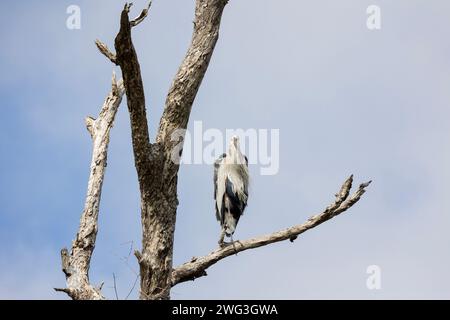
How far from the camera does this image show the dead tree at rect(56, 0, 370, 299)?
877 centimetres

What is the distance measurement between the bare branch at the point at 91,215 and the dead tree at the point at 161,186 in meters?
0.01

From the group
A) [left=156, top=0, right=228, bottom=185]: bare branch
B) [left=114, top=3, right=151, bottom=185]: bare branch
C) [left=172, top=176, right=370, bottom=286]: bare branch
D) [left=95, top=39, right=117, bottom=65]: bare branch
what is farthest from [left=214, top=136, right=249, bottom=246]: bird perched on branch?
[left=114, top=3, right=151, bottom=185]: bare branch

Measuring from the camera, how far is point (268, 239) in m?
10.3

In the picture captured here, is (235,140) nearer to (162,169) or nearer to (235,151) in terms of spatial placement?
(235,151)

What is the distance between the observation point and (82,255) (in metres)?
10.5

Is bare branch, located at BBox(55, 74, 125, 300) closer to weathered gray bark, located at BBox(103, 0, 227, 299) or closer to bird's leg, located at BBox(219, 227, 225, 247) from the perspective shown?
weathered gray bark, located at BBox(103, 0, 227, 299)

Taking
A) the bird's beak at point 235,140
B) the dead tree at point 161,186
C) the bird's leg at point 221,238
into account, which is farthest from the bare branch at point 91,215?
the bird's beak at point 235,140

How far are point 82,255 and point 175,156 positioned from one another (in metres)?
2.13

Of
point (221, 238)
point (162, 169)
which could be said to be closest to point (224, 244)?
point (221, 238)

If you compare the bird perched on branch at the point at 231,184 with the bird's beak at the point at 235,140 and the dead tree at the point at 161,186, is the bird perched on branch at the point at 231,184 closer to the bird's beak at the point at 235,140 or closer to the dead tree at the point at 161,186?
the bird's beak at the point at 235,140

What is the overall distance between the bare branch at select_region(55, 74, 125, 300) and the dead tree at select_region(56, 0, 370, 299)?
13 millimetres

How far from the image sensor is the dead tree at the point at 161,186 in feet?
28.8

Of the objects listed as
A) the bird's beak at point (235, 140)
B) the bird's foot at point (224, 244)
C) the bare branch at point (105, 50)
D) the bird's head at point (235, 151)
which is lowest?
the bird's foot at point (224, 244)
